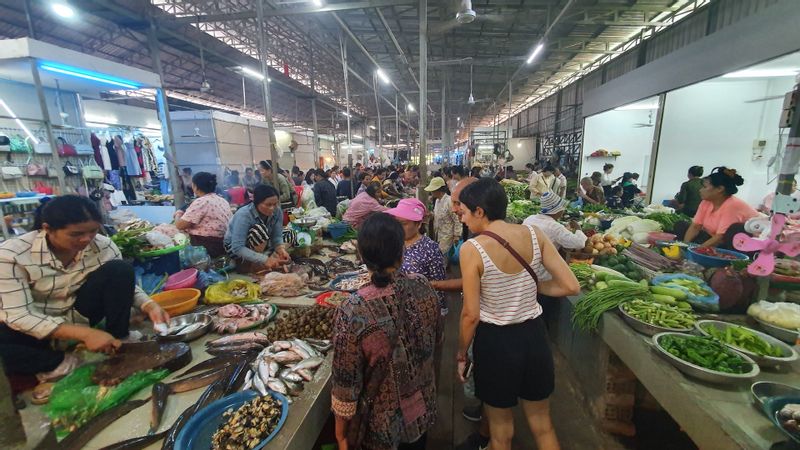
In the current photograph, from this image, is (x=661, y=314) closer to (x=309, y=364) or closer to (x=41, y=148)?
(x=309, y=364)

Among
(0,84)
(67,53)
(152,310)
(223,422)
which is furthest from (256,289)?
(0,84)

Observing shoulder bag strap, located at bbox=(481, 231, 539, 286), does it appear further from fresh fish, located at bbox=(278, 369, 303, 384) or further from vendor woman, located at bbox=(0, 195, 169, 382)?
vendor woman, located at bbox=(0, 195, 169, 382)

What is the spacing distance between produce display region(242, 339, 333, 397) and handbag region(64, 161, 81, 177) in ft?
30.7

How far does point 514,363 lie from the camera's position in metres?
2.17

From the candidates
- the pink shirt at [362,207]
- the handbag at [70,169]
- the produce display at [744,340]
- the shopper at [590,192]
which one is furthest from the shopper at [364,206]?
the handbag at [70,169]

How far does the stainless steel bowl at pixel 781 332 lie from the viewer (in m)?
2.33

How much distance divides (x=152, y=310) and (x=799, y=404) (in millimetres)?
4167

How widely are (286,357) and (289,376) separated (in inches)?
7.9

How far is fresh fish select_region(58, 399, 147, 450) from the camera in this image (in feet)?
5.66

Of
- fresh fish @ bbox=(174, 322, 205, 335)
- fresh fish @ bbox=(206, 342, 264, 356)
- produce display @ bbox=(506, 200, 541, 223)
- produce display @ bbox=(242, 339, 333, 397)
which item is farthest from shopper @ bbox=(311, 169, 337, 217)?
produce display @ bbox=(242, 339, 333, 397)

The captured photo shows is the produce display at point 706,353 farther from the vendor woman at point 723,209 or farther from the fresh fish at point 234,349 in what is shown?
the fresh fish at point 234,349

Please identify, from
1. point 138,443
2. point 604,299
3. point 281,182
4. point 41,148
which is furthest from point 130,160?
point 604,299

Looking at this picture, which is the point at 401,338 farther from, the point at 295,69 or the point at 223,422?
the point at 295,69

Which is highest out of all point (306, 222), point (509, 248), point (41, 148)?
point (41, 148)
